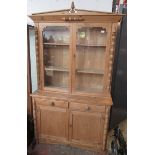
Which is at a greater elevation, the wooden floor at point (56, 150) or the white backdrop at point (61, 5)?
the white backdrop at point (61, 5)

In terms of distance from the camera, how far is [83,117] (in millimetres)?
1901

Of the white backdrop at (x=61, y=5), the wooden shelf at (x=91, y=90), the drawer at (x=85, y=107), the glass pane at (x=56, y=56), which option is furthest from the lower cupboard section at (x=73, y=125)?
the white backdrop at (x=61, y=5)

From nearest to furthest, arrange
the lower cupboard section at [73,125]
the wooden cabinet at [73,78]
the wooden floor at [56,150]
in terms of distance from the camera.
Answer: the wooden cabinet at [73,78]
the lower cupboard section at [73,125]
the wooden floor at [56,150]

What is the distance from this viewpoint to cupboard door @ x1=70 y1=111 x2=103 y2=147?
1882mm

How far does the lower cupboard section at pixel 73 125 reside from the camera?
1873mm

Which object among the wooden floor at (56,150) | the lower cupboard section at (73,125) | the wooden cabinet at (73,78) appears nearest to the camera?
the wooden cabinet at (73,78)

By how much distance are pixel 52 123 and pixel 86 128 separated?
0.46 metres

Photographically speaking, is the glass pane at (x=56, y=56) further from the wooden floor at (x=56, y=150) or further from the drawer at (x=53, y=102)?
the wooden floor at (x=56, y=150)

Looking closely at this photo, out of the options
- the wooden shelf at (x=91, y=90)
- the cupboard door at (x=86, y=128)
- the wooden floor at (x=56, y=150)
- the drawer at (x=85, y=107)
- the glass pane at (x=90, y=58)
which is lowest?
the wooden floor at (x=56, y=150)

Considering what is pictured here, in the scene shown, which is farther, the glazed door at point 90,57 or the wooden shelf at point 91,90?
the wooden shelf at point 91,90

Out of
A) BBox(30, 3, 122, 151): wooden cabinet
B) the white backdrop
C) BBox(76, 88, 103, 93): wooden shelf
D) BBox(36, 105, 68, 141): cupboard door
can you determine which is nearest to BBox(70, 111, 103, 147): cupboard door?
BBox(30, 3, 122, 151): wooden cabinet

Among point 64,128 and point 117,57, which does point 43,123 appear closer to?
point 64,128
